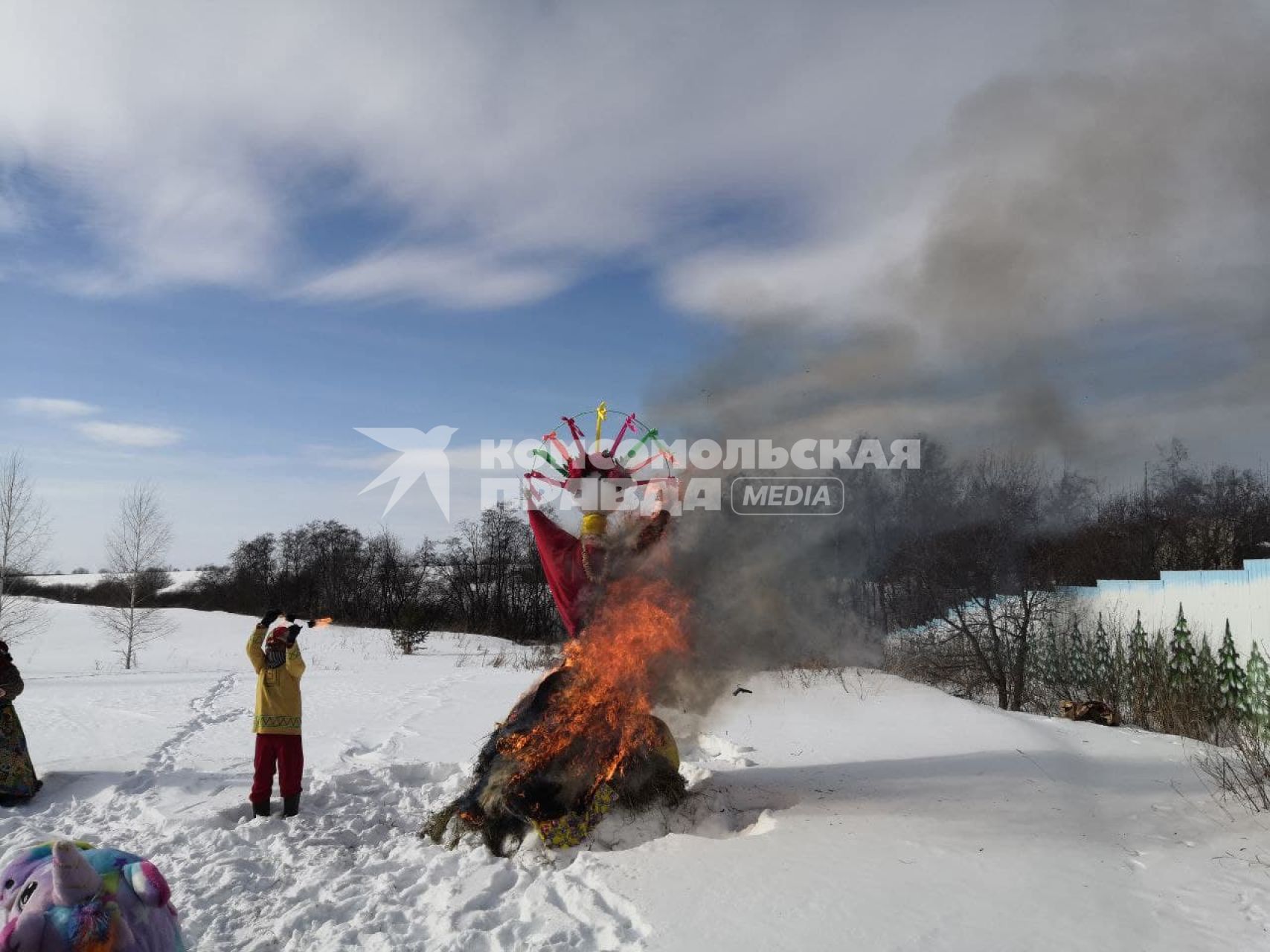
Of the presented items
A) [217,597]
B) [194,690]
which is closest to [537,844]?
[194,690]

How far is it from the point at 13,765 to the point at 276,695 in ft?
9.20

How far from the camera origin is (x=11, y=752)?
761 centimetres

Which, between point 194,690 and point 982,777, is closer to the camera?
point 982,777

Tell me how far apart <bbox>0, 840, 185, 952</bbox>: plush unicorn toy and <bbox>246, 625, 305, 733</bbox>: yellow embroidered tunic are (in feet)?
11.6

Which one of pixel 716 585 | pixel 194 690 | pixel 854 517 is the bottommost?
pixel 194 690

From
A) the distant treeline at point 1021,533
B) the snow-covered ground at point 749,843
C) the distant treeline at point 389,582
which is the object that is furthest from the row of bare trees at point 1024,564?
the distant treeline at point 389,582

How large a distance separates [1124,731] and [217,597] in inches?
2509

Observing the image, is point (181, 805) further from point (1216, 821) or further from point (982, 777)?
point (1216, 821)

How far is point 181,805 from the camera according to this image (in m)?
7.51

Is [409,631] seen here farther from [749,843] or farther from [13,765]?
[749,843]

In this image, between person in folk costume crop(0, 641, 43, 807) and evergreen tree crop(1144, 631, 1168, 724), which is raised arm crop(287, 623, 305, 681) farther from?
evergreen tree crop(1144, 631, 1168, 724)

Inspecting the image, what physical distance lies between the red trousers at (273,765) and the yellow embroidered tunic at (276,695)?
0.08 metres

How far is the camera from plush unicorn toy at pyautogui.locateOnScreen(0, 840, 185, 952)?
3.30 m

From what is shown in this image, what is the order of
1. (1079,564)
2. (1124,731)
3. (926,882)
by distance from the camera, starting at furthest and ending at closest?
(1079,564), (1124,731), (926,882)
